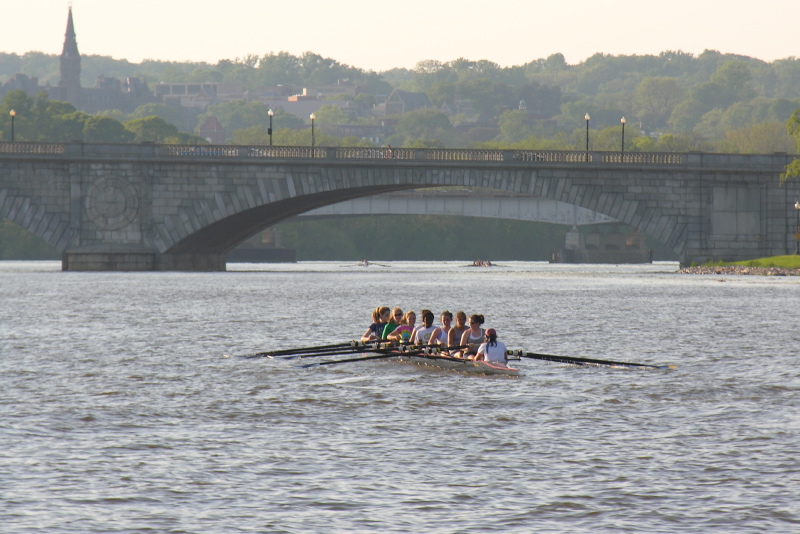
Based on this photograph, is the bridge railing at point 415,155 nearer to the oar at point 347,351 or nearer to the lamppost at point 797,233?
the lamppost at point 797,233

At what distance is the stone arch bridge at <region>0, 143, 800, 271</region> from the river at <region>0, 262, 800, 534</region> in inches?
1700

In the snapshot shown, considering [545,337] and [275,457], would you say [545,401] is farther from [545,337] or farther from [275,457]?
[545,337]

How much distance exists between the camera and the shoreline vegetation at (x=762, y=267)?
278 ft

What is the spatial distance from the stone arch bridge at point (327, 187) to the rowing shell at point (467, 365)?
182 ft

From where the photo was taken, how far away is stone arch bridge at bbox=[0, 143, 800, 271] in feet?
289

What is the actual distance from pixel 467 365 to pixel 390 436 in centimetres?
854

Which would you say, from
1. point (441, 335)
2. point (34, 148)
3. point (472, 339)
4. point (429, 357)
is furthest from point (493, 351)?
point (34, 148)

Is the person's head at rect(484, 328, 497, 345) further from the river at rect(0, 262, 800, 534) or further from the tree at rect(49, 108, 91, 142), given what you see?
the tree at rect(49, 108, 91, 142)

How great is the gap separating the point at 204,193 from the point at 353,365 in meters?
57.0

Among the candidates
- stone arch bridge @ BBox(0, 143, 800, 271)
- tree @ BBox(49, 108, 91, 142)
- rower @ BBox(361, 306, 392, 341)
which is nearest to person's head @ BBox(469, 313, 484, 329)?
rower @ BBox(361, 306, 392, 341)

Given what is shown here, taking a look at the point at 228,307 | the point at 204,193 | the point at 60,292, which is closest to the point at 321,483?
the point at 228,307

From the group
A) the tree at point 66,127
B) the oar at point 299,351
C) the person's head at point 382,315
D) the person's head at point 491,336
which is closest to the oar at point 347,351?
the oar at point 299,351

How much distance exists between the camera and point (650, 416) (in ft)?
80.3

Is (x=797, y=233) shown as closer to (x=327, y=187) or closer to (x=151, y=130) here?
(x=327, y=187)
